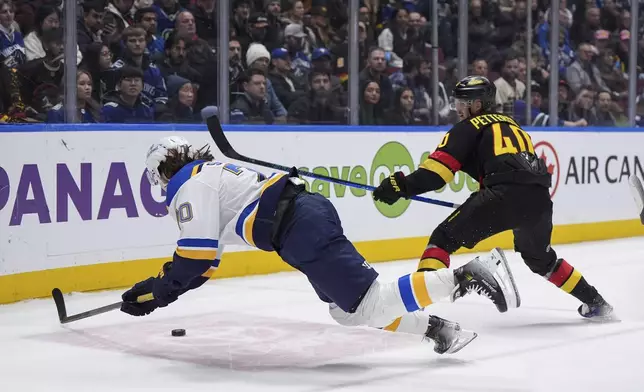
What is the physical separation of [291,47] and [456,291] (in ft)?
13.2

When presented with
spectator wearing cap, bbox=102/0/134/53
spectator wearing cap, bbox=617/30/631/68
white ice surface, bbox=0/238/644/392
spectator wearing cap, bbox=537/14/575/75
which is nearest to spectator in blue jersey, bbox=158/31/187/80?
spectator wearing cap, bbox=102/0/134/53

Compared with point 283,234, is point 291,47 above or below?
above

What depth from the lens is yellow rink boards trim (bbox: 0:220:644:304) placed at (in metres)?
5.46

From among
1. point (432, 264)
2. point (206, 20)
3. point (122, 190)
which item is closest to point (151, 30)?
point (206, 20)

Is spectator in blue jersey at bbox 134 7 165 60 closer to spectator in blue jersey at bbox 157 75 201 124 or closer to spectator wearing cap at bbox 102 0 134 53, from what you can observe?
spectator wearing cap at bbox 102 0 134 53

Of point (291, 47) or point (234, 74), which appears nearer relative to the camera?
point (234, 74)

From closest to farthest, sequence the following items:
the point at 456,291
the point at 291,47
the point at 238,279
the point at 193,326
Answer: the point at 456,291 → the point at 193,326 → the point at 238,279 → the point at 291,47

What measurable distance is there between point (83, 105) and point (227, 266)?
132 cm

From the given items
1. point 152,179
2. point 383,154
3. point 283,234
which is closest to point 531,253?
point 283,234

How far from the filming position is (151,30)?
255 inches

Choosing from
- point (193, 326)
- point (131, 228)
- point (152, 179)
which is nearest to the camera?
point (152, 179)

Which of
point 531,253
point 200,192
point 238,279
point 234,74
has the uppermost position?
point 234,74

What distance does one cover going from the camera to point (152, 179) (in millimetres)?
3949

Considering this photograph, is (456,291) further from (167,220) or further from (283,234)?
(167,220)
